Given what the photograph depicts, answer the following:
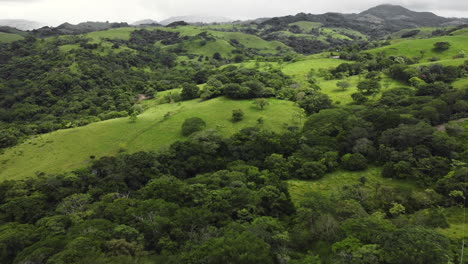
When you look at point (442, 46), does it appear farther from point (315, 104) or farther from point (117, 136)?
point (117, 136)

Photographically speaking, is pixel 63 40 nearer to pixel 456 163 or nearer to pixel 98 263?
pixel 98 263

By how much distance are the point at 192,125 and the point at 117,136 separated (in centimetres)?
1951

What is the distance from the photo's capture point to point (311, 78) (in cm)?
10212

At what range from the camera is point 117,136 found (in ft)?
230

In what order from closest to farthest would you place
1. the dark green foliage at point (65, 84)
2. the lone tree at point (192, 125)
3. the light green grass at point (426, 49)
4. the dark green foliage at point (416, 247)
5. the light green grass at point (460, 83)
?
the dark green foliage at point (416, 247)
the lone tree at point (192, 125)
the light green grass at point (460, 83)
the dark green foliage at point (65, 84)
the light green grass at point (426, 49)

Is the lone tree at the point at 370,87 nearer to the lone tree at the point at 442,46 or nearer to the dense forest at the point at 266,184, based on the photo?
the dense forest at the point at 266,184

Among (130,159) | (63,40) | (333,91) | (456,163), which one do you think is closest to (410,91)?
(333,91)

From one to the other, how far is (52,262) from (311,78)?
3700 inches

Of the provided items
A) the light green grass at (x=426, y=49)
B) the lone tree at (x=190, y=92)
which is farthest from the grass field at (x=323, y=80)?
the lone tree at (x=190, y=92)

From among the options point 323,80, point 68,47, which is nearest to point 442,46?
point 323,80

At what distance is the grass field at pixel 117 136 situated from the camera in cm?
6159

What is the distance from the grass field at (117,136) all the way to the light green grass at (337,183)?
880 inches

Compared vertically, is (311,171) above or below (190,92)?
below

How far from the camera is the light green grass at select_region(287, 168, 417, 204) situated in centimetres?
4219
